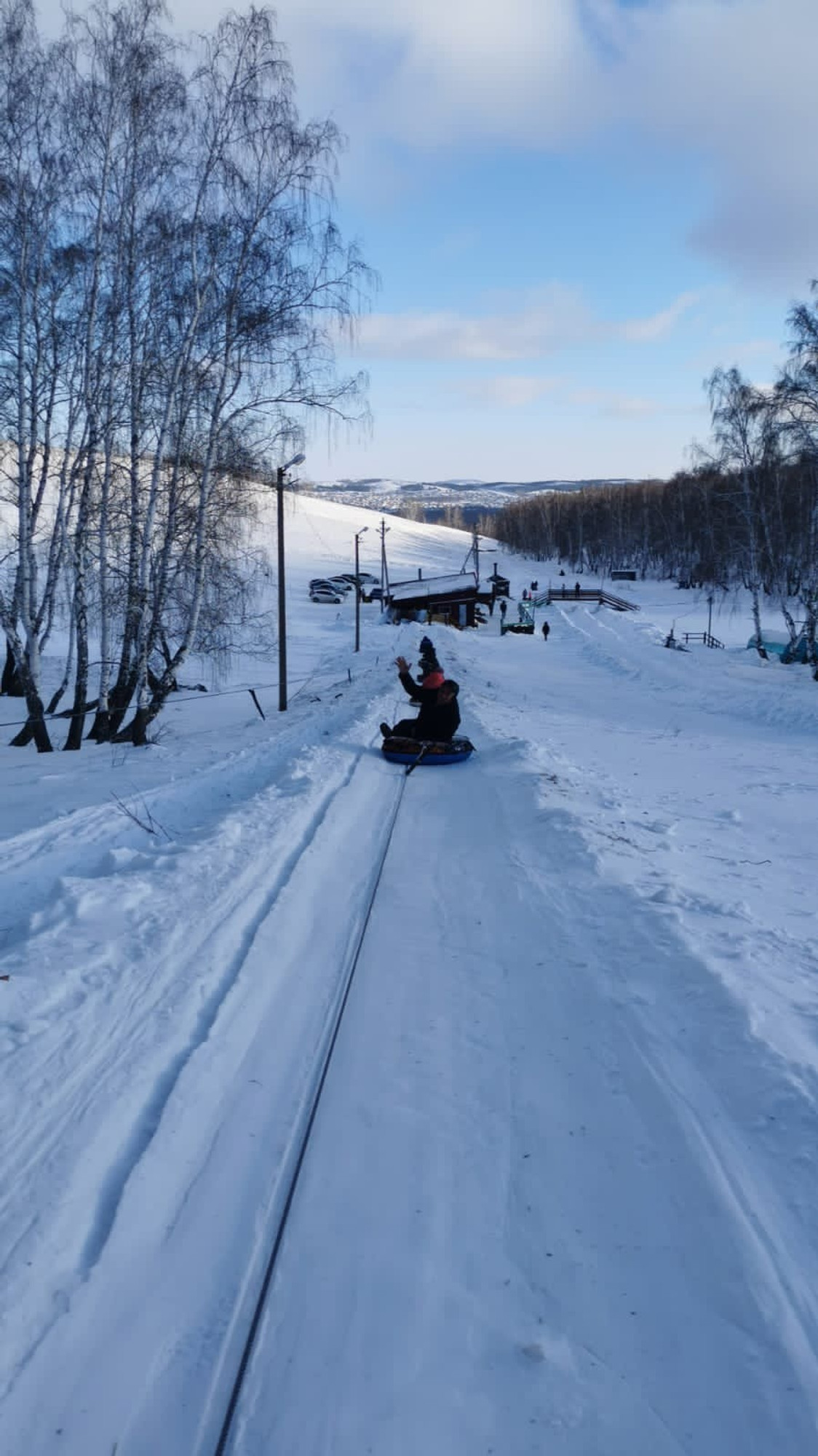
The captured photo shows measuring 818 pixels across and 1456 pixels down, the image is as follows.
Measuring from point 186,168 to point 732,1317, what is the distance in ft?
53.0

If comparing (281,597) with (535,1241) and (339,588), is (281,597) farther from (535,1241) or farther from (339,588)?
(339,588)

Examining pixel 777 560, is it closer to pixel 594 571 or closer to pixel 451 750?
pixel 451 750

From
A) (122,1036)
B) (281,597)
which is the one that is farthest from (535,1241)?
(281,597)

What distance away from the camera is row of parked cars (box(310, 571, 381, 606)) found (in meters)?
66.2

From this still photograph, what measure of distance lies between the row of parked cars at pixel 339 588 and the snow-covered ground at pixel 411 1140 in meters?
56.1

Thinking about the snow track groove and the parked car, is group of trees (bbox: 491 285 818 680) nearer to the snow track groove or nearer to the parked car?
the snow track groove

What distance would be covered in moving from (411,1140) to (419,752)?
25.2 ft

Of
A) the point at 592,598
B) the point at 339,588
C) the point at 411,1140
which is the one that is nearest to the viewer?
the point at 411,1140

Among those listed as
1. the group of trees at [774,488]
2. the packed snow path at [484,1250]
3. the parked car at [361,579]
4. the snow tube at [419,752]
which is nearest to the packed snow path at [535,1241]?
the packed snow path at [484,1250]

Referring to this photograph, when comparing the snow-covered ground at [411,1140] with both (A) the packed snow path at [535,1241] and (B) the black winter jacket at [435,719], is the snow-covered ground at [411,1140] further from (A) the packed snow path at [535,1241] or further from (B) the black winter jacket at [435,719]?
(B) the black winter jacket at [435,719]

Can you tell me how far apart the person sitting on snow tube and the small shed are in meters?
44.0

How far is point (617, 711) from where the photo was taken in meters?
21.1

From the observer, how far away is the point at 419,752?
1084cm

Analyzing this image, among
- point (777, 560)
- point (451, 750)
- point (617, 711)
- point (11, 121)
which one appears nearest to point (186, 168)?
point (11, 121)
